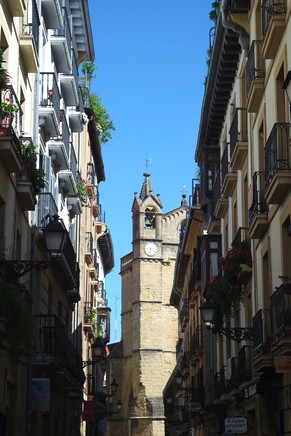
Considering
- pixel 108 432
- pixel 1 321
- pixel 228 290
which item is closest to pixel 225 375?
Answer: pixel 228 290

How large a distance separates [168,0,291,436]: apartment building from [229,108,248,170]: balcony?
0.03m

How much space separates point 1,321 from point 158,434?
229 feet

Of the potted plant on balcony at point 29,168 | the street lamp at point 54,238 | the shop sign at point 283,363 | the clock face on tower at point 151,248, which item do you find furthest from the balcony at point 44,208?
the clock face on tower at point 151,248

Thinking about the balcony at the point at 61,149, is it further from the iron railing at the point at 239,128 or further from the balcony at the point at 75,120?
the iron railing at the point at 239,128

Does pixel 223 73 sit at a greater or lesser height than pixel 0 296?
greater

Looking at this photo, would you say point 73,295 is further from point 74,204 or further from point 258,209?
point 258,209

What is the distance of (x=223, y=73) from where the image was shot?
24344 mm

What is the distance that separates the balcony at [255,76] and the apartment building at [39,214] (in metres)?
4.29

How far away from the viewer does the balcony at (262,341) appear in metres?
15.8

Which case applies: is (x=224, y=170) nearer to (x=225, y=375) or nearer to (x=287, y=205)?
(x=225, y=375)

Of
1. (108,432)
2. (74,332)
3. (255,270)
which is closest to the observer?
(255,270)

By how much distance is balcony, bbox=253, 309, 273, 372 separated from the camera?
15828 mm

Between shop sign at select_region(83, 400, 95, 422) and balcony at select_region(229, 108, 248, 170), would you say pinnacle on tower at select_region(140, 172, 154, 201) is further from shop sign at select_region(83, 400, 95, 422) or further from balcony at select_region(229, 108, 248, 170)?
balcony at select_region(229, 108, 248, 170)

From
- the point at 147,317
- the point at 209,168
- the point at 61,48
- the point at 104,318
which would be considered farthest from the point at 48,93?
the point at 147,317
